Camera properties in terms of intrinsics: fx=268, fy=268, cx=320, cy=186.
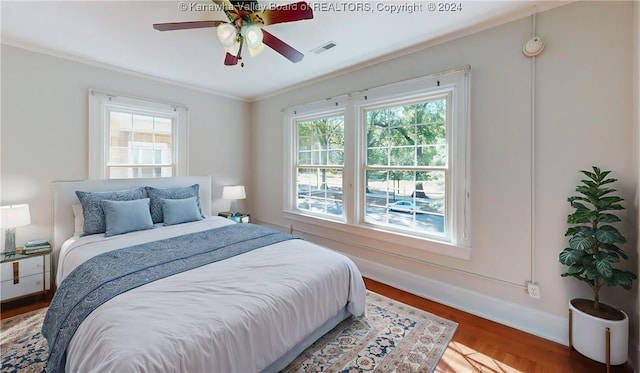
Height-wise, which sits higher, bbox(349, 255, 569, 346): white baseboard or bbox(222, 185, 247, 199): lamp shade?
bbox(222, 185, 247, 199): lamp shade

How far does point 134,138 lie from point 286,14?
2.98 m

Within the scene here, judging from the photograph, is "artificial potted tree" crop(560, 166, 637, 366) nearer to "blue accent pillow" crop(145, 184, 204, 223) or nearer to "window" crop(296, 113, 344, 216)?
"window" crop(296, 113, 344, 216)

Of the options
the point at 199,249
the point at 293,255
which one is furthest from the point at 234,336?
the point at 199,249

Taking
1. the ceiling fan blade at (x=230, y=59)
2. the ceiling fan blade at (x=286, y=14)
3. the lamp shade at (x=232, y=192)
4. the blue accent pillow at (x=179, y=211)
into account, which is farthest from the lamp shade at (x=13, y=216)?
the ceiling fan blade at (x=286, y=14)

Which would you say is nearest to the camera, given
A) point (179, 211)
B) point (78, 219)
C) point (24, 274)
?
point (24, 274)

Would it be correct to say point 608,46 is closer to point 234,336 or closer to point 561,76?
point 561,76

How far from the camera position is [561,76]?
1992mm

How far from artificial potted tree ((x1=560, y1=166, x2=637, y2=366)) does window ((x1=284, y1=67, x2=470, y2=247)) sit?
77 cm

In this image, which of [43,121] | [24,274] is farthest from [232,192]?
[24,274]

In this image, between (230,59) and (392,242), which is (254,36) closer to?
(230,59)

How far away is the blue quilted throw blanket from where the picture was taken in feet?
4.69

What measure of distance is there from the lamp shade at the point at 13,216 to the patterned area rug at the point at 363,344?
813 mm

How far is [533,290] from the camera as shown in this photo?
213 cm

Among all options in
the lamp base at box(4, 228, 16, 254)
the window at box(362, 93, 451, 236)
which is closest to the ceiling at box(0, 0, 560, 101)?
the window at box(362, 93, 451, 236)
